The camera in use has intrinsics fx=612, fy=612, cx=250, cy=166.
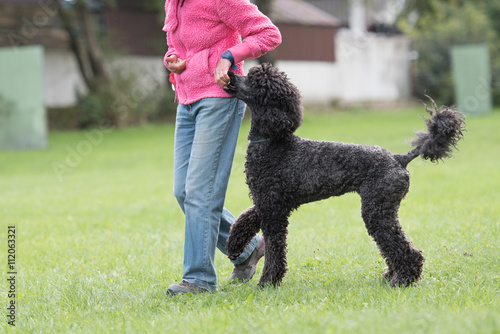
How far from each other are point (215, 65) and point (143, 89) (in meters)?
22.1

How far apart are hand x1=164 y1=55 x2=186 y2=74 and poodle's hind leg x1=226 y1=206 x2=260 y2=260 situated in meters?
1.19

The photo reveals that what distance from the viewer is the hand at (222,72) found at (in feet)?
14.0

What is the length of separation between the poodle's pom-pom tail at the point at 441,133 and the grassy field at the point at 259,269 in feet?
3.07

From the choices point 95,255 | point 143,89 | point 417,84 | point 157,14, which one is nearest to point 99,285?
point 95,255

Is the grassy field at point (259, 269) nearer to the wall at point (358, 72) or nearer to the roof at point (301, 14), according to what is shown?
the wall at point (358, 72)

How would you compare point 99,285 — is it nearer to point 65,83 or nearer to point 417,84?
point 65,83

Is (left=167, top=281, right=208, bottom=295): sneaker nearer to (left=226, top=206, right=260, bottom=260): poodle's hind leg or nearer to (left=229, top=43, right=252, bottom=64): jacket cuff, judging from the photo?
(left=226, top=206, right=260, bottom=260): poodle's hind leg

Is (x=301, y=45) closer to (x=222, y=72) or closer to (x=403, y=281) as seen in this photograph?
(x=222, y=72)

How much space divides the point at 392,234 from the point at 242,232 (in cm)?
116

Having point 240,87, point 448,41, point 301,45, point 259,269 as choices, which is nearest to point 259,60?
point 301,45

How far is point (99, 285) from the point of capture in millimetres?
4941

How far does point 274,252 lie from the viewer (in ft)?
15.0

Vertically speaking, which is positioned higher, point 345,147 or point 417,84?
point 345,147

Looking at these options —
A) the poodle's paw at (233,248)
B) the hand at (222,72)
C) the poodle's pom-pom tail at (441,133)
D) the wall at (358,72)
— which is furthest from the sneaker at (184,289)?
the wall at (358,72)
